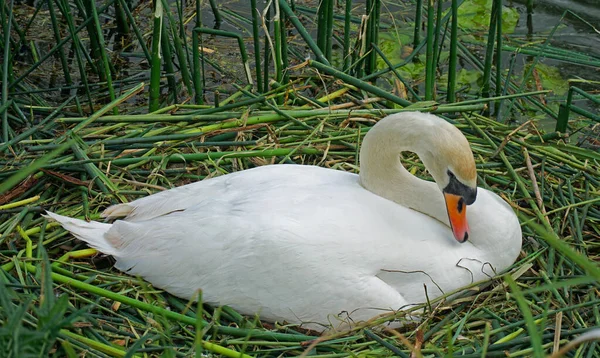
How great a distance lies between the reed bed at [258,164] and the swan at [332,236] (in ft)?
0.36

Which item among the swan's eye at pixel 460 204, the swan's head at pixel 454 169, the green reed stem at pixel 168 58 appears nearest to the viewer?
the swan's head at pixel 454 169

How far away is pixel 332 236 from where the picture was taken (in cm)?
386

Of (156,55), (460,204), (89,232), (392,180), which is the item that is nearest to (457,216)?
(460,204)

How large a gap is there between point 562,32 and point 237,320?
4.86 m

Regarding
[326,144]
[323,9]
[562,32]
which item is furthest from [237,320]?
[562,32]

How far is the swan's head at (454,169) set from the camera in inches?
150

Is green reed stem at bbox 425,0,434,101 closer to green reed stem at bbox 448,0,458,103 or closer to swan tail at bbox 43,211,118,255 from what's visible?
green reed stem at bbox 448,0,458,103

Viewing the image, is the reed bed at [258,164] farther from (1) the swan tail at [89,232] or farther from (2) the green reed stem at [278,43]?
(1) the swan tail at [89,232]

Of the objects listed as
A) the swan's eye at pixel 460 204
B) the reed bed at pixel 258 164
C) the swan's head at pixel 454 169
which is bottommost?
the reed bed at pixel 258 164

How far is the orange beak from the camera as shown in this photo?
3961 mm

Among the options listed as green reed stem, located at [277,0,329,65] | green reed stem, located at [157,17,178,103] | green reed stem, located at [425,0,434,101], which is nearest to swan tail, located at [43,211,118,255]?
green reed stem, located at [157,17,178,103]

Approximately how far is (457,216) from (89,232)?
1862mm

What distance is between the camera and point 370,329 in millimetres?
3881

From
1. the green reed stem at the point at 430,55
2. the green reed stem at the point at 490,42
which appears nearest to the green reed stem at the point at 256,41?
the green reed stem at the point at 430,55
